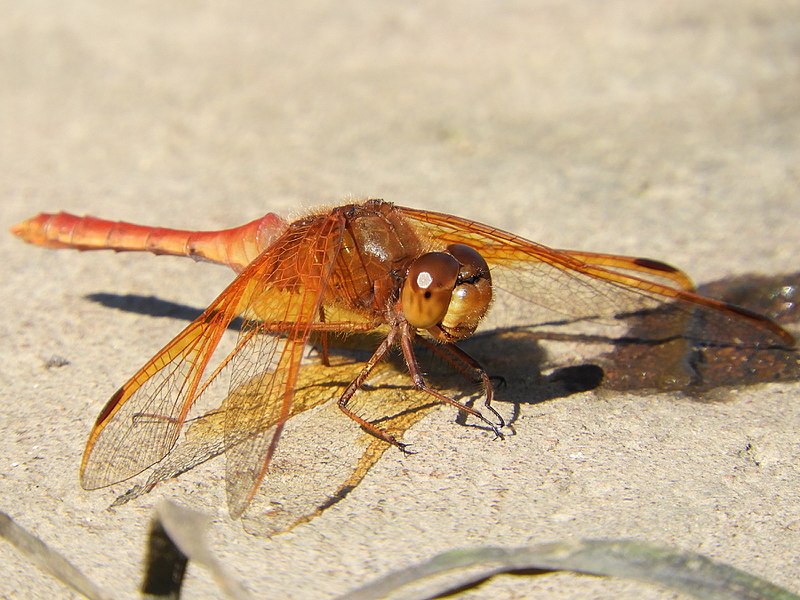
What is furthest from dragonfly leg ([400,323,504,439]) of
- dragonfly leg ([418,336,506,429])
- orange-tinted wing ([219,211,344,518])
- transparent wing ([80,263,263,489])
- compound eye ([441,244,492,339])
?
transparent wing ([80,263,263,489])

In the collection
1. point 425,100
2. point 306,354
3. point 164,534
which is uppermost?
point 425,100

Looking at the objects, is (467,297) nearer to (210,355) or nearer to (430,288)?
(430,288)

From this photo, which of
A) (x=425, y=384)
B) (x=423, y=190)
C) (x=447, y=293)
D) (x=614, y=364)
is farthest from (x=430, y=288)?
(x=423, y=190)

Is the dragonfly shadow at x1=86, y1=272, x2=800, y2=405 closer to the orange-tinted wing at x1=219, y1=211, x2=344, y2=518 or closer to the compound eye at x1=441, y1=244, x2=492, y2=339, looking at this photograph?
the orange-tinted wing at x1=219, y1=211, x2=344, y2=518

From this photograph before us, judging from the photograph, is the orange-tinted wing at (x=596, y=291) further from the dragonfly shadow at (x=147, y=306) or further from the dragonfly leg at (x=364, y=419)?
the dragonfly shadow at (x=147, y=306)

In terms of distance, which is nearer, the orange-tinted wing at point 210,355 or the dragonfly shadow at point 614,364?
the orange-tinted wing at point 210,355

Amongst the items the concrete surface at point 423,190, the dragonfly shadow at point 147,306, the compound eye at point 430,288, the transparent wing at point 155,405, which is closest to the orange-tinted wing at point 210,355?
the transparent wing at point 155,405

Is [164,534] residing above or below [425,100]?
below

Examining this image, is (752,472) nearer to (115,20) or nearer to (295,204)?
(295,204)

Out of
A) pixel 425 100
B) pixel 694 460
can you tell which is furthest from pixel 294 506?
pixel 425 100
